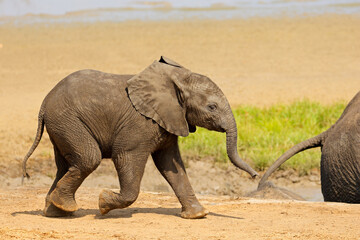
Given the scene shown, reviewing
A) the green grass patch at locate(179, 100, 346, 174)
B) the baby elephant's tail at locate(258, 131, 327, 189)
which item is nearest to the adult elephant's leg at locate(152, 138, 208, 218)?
the baby elephant's tail at locate(258, 131, 327, 189)

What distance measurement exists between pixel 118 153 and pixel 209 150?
4.27 metres

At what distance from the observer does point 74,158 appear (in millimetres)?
6016

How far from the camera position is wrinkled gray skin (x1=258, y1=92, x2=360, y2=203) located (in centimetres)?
728

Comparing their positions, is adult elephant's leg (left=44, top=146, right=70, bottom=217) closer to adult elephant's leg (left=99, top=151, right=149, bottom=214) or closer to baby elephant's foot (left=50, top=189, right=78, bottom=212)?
baby elephant's foot (left=50, top=189, right=78, bottom=212)

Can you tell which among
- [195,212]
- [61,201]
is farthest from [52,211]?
[195,212]

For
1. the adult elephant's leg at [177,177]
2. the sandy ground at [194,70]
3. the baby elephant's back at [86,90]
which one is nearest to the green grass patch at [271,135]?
the sandy ground at [194,70]

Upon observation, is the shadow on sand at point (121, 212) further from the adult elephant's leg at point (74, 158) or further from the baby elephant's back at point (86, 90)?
the baby elephant's back at point (86, 90)

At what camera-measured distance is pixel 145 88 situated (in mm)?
6031

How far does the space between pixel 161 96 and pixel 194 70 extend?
10593 mm

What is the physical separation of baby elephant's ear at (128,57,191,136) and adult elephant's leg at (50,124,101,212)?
471 mm

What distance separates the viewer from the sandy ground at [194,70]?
19.6 feet

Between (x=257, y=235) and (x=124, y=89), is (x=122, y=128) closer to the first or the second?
(x=124, y=89)

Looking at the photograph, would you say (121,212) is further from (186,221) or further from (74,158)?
(74,158)

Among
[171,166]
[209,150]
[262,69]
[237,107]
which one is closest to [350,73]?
[262,69]
